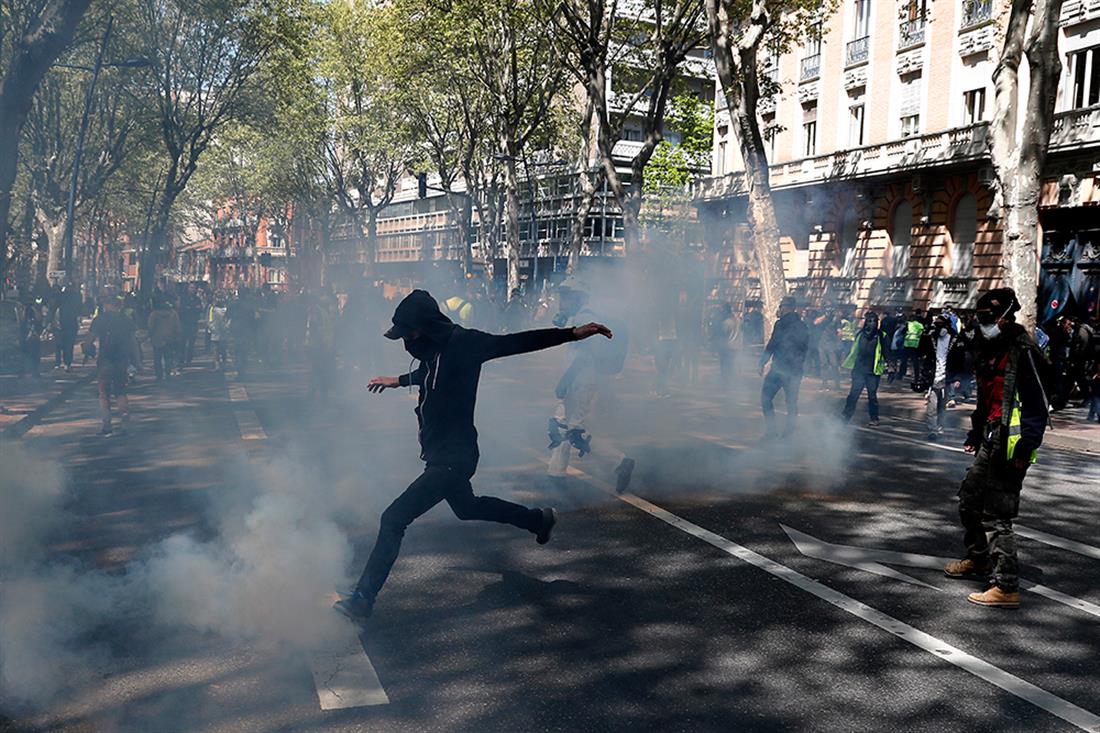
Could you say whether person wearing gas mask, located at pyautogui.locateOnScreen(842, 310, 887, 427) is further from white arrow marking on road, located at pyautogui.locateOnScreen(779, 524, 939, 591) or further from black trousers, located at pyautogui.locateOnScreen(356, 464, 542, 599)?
black trousers, located at pyautogui.locateOnScreen(356, 464, 542, 599)

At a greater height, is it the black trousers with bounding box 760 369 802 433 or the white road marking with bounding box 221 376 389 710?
the black trousers with bounding box 760 369 802 433

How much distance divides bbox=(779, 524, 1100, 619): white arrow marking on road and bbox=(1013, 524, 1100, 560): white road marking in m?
0.98

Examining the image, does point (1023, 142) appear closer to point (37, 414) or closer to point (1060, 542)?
point (1060, 542)

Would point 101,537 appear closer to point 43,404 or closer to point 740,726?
point 740,726

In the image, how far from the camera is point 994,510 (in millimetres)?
5473

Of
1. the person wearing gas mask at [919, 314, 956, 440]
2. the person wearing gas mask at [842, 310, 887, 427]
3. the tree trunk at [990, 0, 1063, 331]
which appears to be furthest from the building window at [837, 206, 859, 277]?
the person wearing gas mask at [842, 310, 887, 427]

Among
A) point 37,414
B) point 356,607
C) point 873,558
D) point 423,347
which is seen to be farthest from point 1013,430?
point 37,414

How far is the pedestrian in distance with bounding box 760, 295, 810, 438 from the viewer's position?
11055 millimetres

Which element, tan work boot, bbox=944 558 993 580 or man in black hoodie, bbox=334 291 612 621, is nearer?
man in black hoodie, bbox=334 291 612 621

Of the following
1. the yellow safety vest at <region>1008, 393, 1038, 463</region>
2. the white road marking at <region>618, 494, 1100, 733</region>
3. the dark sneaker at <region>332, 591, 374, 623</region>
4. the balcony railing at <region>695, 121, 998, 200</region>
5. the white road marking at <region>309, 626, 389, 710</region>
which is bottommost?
the white road marking at <region>618, 494, 1100, 733</region>

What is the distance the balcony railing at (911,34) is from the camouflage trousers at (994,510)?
24.9m

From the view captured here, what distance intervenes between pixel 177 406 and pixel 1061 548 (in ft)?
36.4

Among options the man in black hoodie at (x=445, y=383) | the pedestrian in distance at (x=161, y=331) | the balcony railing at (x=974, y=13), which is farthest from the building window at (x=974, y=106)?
the man in black hoodie at (x=445, y=383)

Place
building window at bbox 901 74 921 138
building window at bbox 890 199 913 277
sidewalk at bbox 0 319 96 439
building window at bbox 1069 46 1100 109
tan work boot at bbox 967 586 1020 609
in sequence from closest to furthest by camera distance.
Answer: tan work boot at bbox 967 586 1020 609
sidewalk at bbox 0 319 96 439
building window at bbox 1069 46 1100 109
building window at bbox 901 74 921 138
building window at bbox 890 199 913 277
